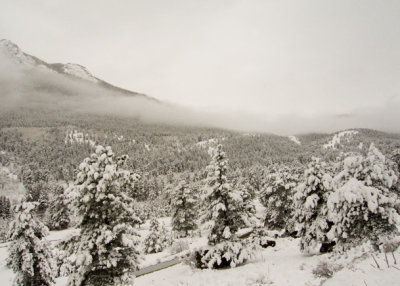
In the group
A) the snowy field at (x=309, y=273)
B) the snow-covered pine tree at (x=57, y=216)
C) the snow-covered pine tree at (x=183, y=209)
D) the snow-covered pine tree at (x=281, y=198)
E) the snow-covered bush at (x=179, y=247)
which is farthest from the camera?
the snow-covered pine tree at (x=57, y=216)

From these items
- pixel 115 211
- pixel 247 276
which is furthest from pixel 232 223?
pixel 115 211

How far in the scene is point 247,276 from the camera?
41.4 feet

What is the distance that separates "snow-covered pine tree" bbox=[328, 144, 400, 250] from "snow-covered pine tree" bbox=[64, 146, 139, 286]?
1066cm

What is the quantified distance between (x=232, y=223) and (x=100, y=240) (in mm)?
9554

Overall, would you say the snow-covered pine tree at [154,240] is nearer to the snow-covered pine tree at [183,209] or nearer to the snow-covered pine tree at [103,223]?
the snow-covered pine tree at [183,209]

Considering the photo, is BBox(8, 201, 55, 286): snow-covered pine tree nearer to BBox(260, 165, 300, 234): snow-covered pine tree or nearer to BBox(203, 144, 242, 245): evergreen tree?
BBox(203, 144, 242, 245): evergreen tree

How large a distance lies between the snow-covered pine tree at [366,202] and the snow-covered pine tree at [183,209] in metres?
30.1

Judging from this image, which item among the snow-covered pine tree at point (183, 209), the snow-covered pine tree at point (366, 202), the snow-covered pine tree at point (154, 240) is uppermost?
the snow-covered pine tree at point (366, 202)

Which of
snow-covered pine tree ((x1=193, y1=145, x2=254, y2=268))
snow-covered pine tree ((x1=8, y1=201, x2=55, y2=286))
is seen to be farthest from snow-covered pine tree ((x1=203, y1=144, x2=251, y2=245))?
snow-covered pine tree ((x1=8, y1=201, x2=55, y2=286))

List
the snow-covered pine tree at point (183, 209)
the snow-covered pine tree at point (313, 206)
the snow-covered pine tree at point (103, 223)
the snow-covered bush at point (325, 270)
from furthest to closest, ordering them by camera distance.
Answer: the snow-covered pine tree at point (183, 209), the snow-covered pine tree at point (313, 206), the snow-covered pine tree at point (103, 223), the snow-covered bush at point (325, 270)

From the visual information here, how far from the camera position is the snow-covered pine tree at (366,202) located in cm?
1098

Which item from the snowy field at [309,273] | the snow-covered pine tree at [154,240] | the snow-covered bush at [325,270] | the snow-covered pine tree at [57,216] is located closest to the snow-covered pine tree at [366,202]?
the snowy field at [309,273]

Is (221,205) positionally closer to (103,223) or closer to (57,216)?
(103,223)

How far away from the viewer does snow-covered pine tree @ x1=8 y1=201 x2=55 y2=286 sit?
54.2 feet
